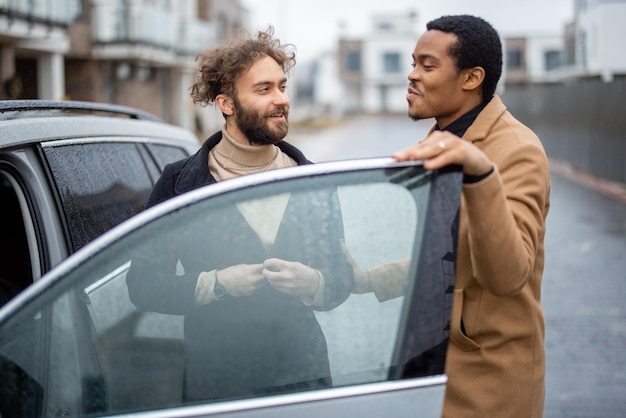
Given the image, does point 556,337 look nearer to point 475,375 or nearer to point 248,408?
point 475,375

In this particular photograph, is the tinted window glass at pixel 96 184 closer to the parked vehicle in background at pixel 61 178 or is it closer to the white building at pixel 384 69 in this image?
the parked vehicle in background at pixel 61 178

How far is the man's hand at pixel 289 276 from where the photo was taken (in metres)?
1.83

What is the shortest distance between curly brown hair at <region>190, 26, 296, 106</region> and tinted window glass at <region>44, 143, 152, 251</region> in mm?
596

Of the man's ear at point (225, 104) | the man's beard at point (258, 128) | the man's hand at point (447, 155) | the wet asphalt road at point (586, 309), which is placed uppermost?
the man's ear at point (225, 104)

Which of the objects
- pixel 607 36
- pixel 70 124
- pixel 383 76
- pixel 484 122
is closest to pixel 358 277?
pixel 484 122

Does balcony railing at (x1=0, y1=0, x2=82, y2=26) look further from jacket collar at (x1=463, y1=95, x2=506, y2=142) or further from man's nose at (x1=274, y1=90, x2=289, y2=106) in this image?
jacket collar at (x1=463, y1=95, x2=506, y2=142)

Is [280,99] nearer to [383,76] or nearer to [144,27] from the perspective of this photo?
[144,27]

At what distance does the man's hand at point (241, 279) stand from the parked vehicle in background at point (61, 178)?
110cm

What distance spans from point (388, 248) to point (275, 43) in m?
1.25

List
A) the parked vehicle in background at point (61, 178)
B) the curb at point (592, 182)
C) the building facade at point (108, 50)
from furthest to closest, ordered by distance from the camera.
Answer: the building facade at point (108, 50), the curb at point (592, 182), the parked vehicle in background at point (61, 178)

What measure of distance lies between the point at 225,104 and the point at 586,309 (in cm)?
549

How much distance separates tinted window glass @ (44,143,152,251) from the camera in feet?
9.36

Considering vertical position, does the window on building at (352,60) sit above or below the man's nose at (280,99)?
above

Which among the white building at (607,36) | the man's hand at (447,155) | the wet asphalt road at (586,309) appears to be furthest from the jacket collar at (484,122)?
the white building at (607,36)
